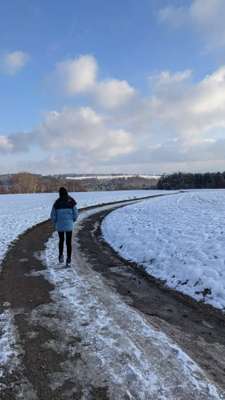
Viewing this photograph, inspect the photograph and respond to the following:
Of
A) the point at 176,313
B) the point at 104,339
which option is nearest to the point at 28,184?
the point at 176,313

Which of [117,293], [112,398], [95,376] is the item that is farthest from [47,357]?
[117,293]

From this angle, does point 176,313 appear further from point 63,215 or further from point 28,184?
point 28,184

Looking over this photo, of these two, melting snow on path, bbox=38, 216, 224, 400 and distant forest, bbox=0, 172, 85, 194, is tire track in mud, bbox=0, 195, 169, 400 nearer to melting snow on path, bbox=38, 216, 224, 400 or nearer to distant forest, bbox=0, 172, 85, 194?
melting snow on path, bbox=38, 216, 224, 400

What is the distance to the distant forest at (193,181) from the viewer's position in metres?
147

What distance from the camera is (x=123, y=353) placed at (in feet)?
16.1

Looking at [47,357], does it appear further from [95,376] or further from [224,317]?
[224,317]

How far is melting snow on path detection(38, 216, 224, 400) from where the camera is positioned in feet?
13.4

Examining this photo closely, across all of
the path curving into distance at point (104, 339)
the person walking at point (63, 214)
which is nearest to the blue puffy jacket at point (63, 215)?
the person walking at point (63, 214)

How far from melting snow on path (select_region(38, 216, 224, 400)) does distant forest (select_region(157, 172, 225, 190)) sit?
470 feet

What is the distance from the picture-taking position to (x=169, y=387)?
4109mm

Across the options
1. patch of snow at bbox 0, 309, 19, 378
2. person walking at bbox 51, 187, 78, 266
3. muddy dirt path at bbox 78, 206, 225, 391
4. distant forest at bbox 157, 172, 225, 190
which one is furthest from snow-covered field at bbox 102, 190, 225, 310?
Result: distant forest at bbox 157, 172, 225, 190

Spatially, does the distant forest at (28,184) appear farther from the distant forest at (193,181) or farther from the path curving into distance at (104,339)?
the path curving into distance at (104,339)

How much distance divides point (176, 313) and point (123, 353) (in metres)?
2.24

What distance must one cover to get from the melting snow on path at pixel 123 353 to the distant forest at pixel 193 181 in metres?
143
